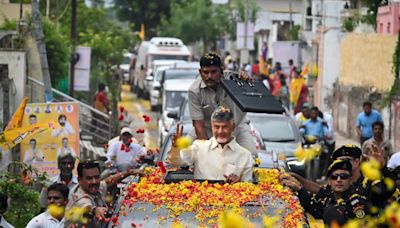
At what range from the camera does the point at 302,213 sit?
8586mm

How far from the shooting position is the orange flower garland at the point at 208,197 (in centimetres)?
852

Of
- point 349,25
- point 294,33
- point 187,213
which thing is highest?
point 349,25

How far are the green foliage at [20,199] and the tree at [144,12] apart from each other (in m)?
61.3

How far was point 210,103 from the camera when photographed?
36.9 ft

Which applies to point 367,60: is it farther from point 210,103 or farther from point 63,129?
point 210,103

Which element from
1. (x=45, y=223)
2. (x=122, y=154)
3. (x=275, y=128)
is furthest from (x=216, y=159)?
(x=275, y=128)

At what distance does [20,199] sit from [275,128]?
7950mm

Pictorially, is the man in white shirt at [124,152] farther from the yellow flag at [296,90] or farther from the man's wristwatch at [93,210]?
the yellow flag at [296,90]

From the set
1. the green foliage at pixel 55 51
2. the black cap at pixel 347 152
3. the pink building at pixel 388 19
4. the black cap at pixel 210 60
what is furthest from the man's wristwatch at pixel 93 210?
the pink building at pixel 388 19

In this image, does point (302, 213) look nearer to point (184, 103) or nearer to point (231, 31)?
point (184, 103)

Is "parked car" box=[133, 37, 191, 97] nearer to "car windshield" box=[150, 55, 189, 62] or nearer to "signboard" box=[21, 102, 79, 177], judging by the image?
"car windshield" box=[150, 55, 189, 62]

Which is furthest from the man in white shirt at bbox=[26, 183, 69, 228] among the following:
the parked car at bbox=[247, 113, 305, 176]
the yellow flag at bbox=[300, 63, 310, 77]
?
the yellow flag at bbox=[300, 63, 310, 77]

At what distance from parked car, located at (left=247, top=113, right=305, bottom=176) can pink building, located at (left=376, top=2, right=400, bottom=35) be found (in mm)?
8538

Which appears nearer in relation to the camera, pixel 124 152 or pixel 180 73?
pixel 124 152
